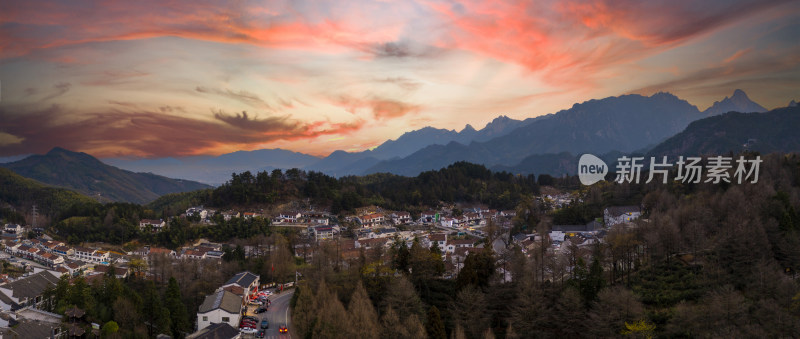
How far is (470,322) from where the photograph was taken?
2053cm

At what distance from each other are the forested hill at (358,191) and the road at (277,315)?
112 ft

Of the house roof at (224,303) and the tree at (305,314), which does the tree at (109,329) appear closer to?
the house roof at (224,303)

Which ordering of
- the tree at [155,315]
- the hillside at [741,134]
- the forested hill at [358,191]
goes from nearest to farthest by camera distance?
the tree at [155,315] → the forested hill at [358,191] → the hillside at [741,134]

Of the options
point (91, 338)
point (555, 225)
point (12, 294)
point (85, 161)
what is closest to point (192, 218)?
point (12, 294)

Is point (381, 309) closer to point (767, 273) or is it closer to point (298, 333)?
point (298, 333)

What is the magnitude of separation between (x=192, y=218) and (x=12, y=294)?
2565 centimetres

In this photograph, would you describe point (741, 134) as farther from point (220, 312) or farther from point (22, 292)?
point (22, 292)

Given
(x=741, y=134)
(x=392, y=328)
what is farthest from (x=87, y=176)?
(x=741, y=134)

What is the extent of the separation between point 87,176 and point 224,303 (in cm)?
19695

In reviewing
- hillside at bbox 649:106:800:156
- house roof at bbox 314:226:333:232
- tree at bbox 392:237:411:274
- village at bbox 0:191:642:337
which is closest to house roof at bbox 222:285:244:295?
village at bbox 0:191:642:337

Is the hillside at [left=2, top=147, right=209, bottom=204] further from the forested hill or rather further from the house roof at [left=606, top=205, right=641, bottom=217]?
the house roof at [left=606, top=205, right=641, bottom=217]

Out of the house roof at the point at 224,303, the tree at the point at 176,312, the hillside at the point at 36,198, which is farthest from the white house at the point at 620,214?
the hillside at the point at 36,198

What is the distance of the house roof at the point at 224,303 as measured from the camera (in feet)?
72.6

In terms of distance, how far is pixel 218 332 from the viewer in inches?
773
